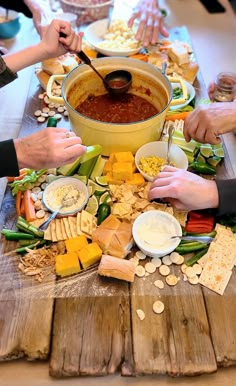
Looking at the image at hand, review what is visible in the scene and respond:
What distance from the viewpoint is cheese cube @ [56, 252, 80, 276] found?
0.95 m

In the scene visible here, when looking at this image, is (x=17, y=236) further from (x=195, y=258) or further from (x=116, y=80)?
(x=116, y=80)

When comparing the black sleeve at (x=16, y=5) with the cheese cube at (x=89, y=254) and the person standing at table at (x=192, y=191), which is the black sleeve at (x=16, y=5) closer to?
the person standing at table at (x=192, y=191)

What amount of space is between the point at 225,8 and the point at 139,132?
148 centimetres

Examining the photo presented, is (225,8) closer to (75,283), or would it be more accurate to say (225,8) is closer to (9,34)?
(9,34)

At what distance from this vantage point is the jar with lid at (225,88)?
1442mm

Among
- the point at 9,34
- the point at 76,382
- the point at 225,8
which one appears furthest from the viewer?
the point at 225,8

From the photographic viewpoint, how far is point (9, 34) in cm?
190

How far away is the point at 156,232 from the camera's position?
1031 mm

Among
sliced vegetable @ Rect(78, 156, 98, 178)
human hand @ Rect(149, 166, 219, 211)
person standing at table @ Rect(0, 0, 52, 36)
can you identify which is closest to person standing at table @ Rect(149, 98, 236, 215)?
human hand @ Rect(149, 166, 219, 211)

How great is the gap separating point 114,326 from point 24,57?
92 cm

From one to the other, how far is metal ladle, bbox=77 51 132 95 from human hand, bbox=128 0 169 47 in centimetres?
40

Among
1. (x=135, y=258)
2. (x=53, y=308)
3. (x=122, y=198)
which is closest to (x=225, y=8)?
(x=122, y=198)

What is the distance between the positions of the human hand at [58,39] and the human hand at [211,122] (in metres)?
0.46

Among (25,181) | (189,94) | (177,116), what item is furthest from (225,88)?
(25,181)
